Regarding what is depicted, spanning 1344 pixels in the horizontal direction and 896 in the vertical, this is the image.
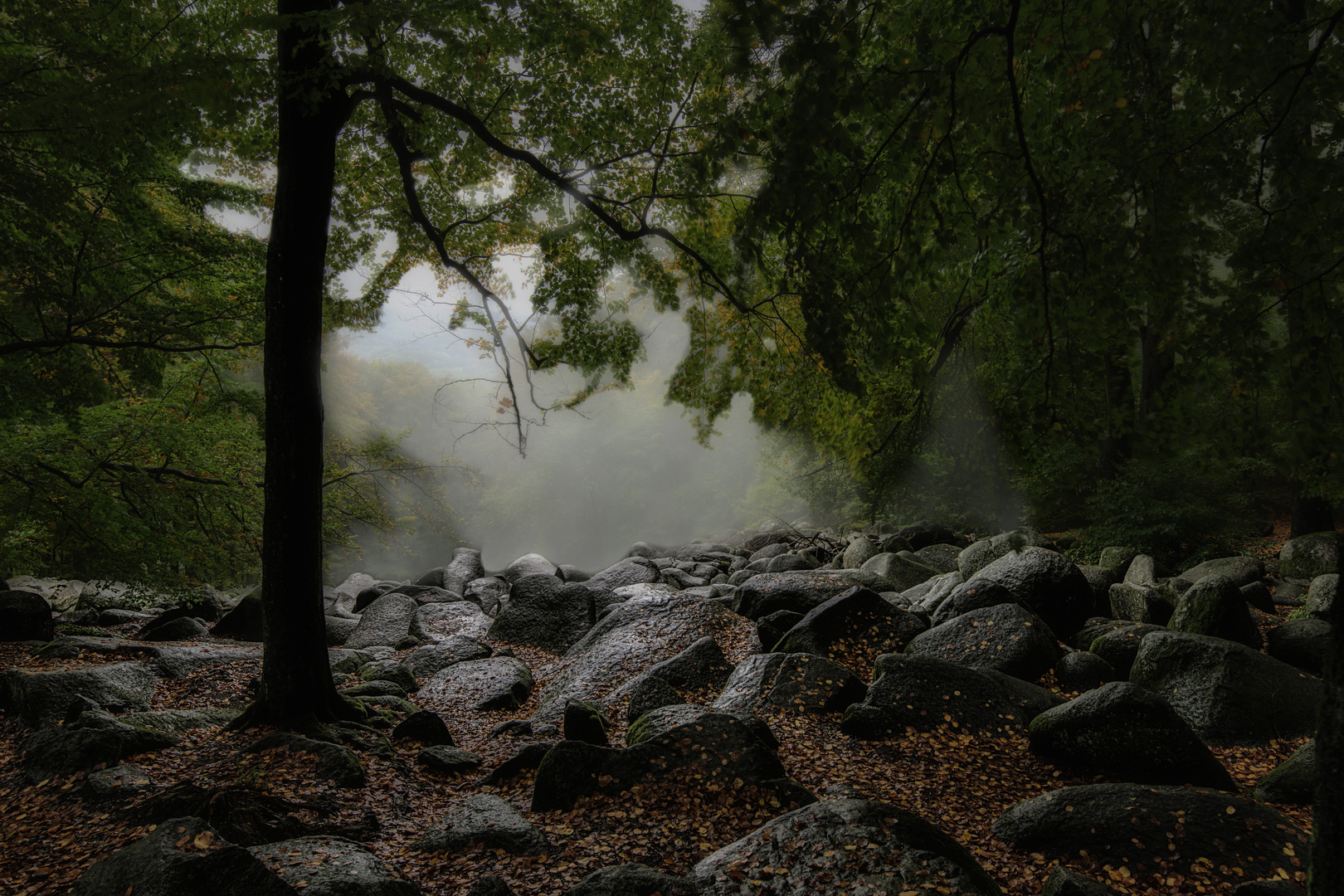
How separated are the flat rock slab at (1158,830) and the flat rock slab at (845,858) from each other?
0.97 m

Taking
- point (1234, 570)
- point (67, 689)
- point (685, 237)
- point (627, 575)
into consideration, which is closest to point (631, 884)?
point (67, 689)

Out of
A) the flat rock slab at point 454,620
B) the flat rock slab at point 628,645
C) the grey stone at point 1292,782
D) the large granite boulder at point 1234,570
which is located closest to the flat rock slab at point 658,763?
the flat rock slab at point 628,645

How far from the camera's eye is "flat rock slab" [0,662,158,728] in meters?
5.13

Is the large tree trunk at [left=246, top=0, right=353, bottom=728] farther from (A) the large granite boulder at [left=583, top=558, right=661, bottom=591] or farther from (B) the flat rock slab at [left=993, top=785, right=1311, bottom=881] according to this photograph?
(A) the large granite boulder at [left=583, top=558, right=661, bottom=591]

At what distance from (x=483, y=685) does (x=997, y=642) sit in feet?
17.2

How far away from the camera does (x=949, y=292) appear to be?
1219 centimetres

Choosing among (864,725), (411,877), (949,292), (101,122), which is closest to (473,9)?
(101,122)

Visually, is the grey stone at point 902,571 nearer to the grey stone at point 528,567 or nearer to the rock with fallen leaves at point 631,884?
the grey stone at point 528,567

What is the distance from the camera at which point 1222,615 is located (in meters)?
6.59

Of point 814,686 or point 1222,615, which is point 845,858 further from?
point 1222,615

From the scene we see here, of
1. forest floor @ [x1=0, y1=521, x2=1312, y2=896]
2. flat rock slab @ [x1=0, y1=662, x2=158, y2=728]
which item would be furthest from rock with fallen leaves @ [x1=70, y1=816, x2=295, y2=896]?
flat rock slab @ [x1=0, y1=662, x2=158, y2=728]

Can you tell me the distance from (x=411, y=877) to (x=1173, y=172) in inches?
202

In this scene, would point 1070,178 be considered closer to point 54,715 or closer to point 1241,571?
point 54,715

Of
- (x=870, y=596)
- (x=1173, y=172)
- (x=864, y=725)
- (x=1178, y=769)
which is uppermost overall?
(x=1173, y=172)
